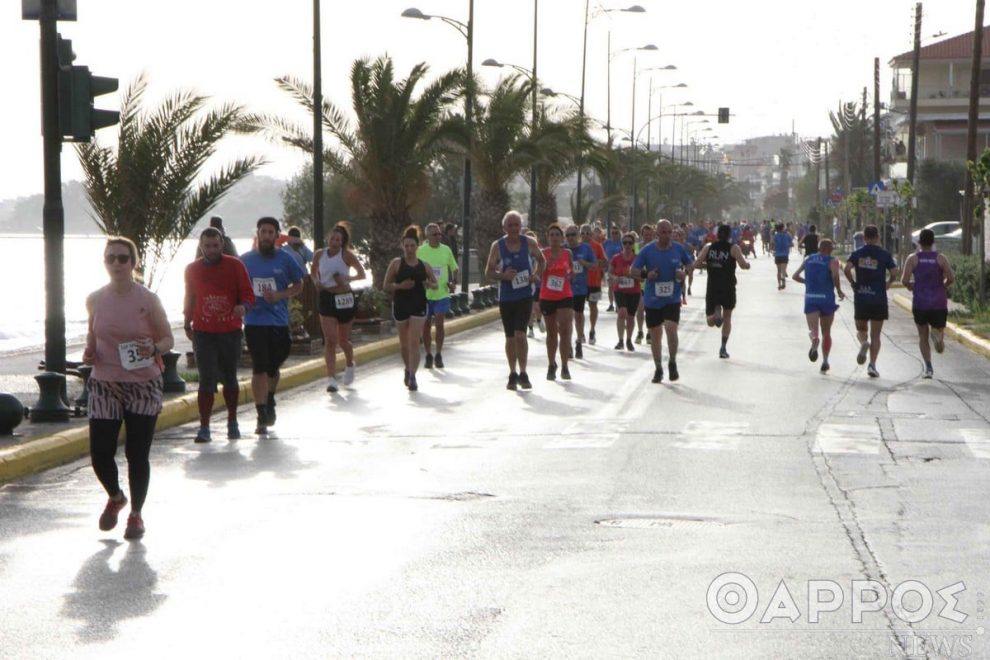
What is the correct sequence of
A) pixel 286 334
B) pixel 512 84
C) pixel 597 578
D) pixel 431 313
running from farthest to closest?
pixel 512 84, pixel 431 313, pixel 286 334, pixel 597 578

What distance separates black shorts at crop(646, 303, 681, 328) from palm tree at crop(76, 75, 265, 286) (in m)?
5.31

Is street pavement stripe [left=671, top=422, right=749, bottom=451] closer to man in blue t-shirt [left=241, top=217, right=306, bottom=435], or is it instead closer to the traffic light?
man in blue t-shirt [left=241, top=217, right=306, bottom=435]

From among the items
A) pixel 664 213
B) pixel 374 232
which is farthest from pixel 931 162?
pixel 374 232

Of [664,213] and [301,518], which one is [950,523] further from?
[664,213]

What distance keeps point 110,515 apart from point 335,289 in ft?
27.3

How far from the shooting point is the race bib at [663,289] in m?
18.2

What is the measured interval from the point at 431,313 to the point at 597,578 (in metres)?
13.1

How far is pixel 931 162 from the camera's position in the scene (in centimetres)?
8025

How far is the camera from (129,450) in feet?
30.0

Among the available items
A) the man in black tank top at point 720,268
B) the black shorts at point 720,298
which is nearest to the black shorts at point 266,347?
the man in black tank top at point 720,268

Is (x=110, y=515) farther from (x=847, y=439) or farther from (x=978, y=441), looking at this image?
(x=978, y=441)

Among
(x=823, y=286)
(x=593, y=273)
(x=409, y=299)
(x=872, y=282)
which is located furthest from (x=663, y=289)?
(x=593, y=273)

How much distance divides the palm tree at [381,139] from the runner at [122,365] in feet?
68.0

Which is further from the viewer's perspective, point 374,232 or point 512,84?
point 512,84
